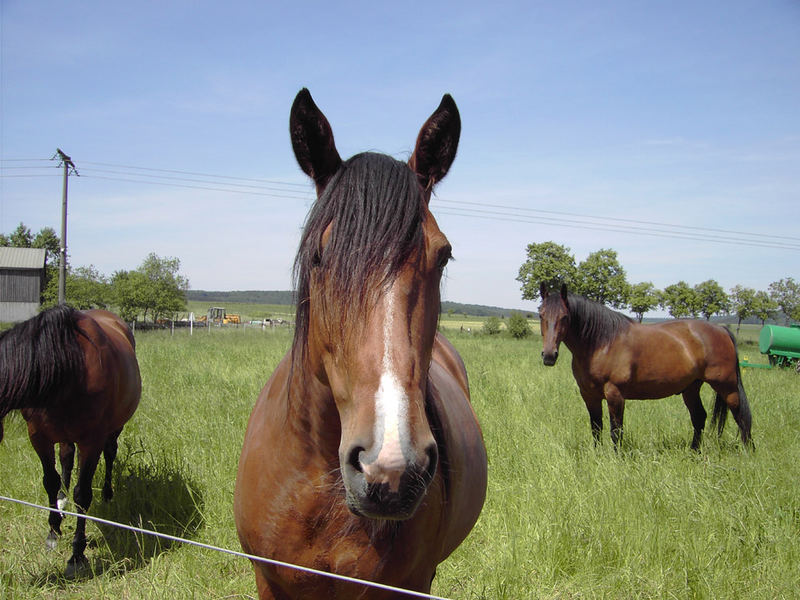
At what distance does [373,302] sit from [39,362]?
149 inches

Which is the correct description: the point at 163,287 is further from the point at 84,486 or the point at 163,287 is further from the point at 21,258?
the point at 84,486

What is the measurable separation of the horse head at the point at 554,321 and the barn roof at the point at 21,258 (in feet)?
150

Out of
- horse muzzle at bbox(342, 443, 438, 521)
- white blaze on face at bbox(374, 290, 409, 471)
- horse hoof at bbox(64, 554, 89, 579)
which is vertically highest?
white blaze on face at bbox(374, 290, 409, 471)

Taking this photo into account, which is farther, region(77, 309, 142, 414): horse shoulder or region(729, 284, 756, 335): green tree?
region(729, 284, 756, 335): green tree

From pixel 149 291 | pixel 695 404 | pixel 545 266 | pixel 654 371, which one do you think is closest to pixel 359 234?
pixel 654 371

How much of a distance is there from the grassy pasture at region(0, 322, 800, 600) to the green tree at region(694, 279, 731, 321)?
2185 inches

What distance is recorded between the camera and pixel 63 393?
3908mm

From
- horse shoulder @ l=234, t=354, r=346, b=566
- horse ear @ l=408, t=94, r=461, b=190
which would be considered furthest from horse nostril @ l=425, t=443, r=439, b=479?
horse ear @ l=408, t=94, r=461, b=190

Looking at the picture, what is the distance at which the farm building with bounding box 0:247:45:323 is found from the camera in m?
39.0

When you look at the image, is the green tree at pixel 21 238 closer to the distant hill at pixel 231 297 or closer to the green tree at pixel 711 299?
the distant hill at pixel 231 297

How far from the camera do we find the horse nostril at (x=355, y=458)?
1104 mm

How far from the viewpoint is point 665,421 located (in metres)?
8.01

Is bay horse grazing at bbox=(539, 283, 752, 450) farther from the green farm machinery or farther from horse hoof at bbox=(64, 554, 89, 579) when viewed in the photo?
the green farm machinery

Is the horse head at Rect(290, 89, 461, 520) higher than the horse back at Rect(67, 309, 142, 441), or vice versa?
the horse head at Rect(290, 89, 461, 520)
